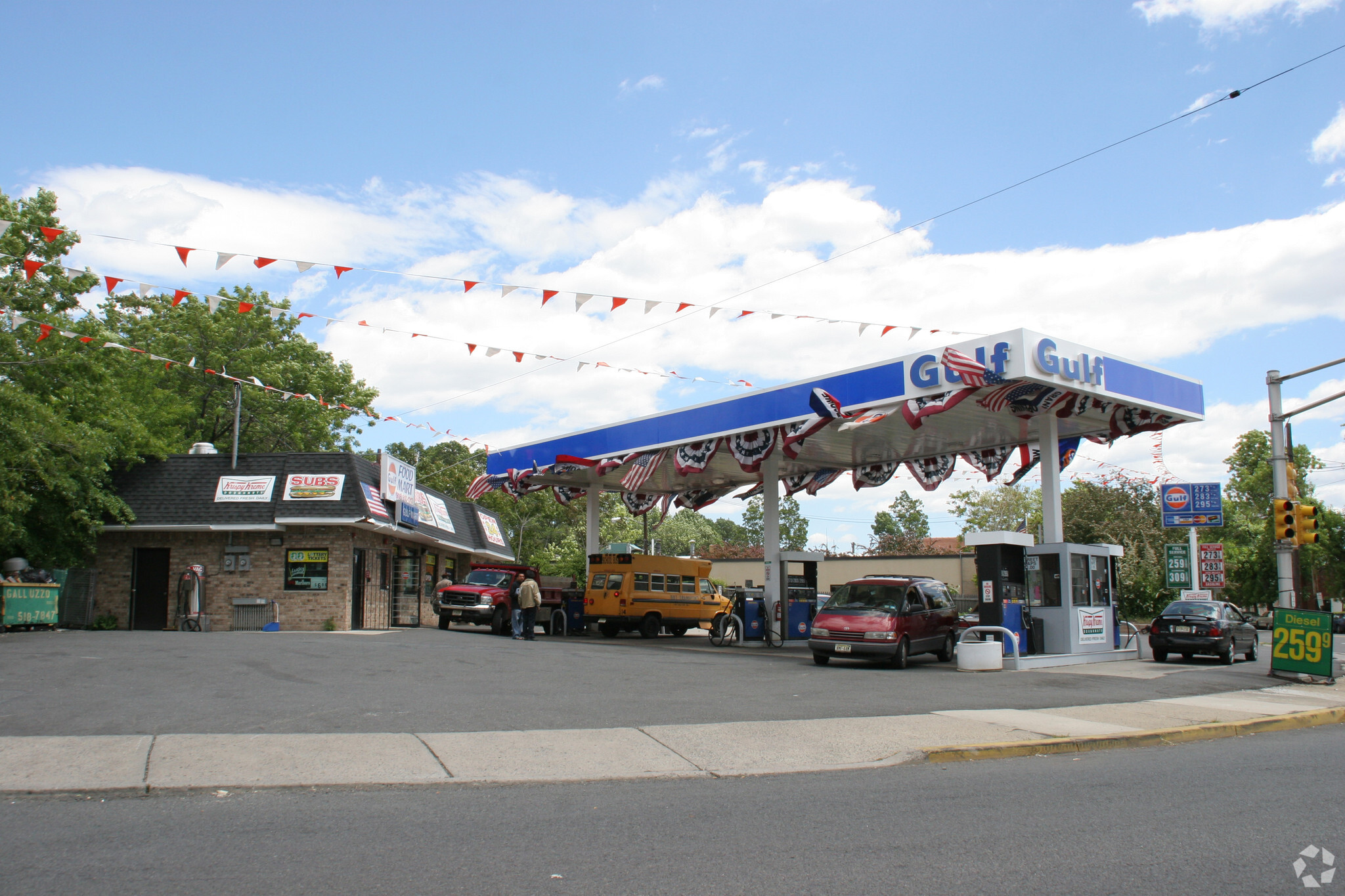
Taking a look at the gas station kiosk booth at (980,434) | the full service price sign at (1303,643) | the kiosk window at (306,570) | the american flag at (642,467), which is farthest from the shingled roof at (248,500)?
the full service price sign at (1303,643)

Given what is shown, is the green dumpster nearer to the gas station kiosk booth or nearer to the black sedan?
the gas station kiosk booth

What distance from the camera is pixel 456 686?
41.5ft

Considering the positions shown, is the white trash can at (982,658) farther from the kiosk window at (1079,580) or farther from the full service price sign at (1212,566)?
the full service price sign at (1212,566)

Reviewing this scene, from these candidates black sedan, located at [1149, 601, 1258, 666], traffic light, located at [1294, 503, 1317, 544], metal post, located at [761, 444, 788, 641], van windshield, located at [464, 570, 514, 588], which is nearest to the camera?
traffic light, located at [1294, 503, 1317, 544]

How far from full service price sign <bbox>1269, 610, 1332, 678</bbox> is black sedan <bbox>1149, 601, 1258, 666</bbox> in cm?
332


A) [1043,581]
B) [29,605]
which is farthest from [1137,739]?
[29,605]

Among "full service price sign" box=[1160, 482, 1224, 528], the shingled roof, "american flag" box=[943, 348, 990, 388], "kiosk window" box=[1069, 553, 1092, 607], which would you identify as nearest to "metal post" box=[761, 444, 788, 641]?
"american flag" box=[943, 348, 990, 388]

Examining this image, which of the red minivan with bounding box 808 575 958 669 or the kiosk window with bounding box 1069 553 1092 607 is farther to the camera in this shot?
the kiosk window with bounding box 1069 553 1092 607

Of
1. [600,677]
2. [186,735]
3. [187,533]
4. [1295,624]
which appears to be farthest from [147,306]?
[1295,624]

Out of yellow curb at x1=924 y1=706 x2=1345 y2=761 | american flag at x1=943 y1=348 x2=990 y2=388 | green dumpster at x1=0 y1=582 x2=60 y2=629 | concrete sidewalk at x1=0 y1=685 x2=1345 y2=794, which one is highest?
american flag at x1=943 y1=348 x2=990 y2=388

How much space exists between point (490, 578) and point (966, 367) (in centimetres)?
1562

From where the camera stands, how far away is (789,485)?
29.1 meters

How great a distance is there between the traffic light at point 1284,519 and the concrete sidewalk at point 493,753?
30.3ft

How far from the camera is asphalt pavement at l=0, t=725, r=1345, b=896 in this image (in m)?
4.97
